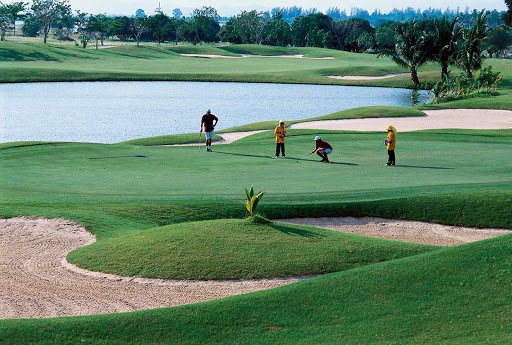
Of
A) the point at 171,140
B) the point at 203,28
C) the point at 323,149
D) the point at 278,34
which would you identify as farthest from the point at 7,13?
the point at 323,149

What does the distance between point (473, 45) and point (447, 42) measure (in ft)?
15.6

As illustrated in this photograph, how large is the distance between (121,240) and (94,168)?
9.77 m

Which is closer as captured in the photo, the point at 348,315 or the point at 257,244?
the point at 348,315

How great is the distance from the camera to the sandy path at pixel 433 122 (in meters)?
42.7

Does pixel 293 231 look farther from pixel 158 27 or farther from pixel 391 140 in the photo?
pixel 158 27

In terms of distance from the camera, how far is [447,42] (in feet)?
251

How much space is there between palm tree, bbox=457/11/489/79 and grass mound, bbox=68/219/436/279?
62961 millimetres

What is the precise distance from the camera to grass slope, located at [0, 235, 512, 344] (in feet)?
28.9

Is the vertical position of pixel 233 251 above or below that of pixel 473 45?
below

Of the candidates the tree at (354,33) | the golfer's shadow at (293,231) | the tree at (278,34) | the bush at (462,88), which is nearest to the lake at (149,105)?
the bush at (462,88)

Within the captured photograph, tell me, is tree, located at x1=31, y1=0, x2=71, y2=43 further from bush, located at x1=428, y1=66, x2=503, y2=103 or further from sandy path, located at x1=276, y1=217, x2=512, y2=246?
sandy path, located at x1=276, y1=217, x2=512, y2=246

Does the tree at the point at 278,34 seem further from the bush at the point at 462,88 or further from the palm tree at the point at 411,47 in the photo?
the bush at the point at 462,88

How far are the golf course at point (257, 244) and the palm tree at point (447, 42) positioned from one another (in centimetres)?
4473

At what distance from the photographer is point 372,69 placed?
95500mm
